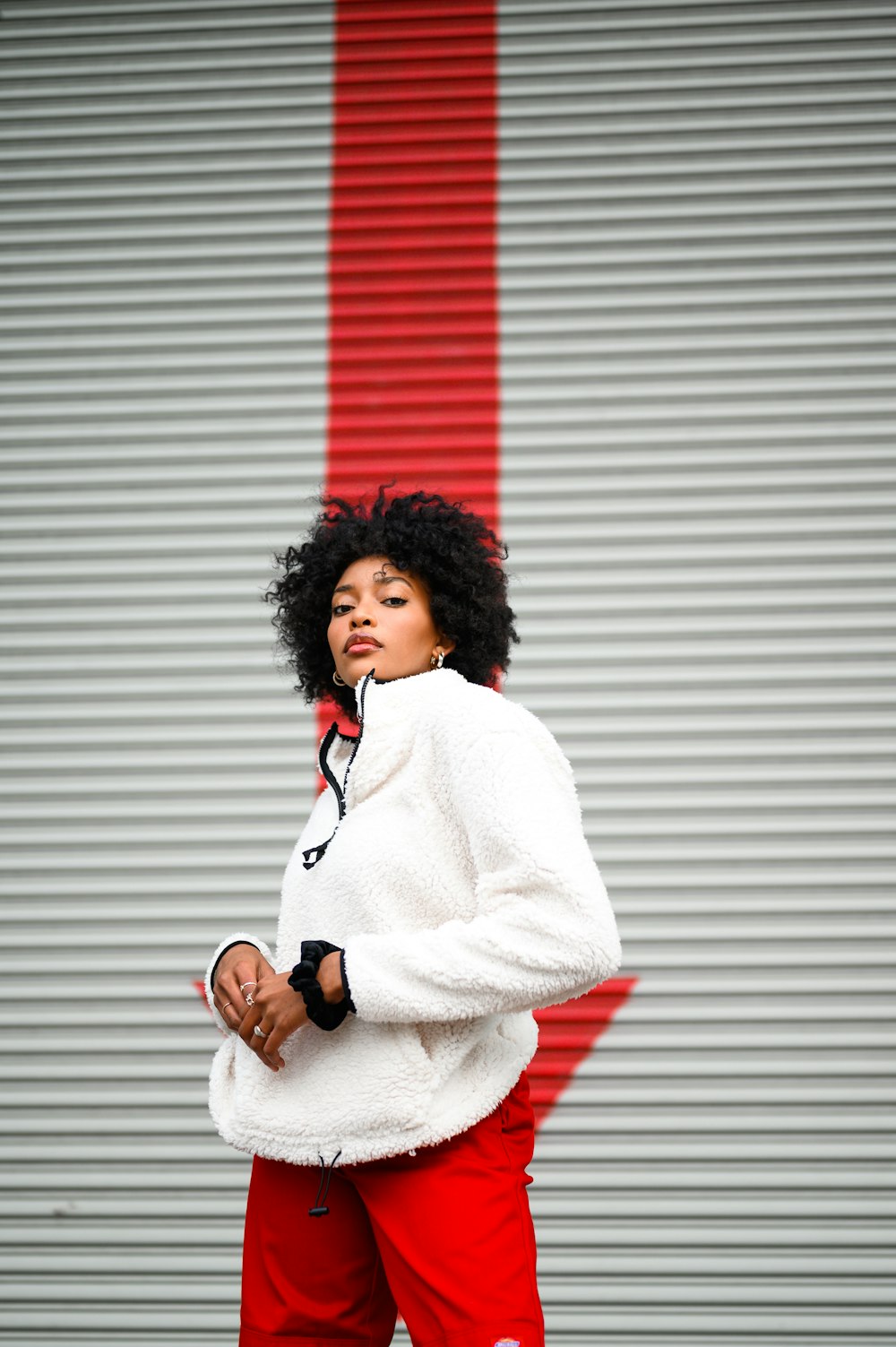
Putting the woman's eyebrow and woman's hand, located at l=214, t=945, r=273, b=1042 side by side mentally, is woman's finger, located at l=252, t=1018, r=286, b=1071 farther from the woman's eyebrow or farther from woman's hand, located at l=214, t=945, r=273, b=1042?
the woman's eyebrow

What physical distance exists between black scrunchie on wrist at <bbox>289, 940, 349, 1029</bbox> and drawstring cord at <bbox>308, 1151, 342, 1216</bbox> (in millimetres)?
197

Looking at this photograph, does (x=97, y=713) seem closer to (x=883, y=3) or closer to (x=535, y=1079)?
(x=535, y=1079)

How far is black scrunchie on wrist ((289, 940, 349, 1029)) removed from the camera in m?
1.38

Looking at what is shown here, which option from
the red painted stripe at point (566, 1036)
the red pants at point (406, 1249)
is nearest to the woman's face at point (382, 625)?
the red pants at point (406, 1249)

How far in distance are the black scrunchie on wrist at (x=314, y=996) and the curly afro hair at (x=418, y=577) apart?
0.73m

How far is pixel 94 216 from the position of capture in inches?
126

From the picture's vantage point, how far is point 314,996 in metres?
1.38

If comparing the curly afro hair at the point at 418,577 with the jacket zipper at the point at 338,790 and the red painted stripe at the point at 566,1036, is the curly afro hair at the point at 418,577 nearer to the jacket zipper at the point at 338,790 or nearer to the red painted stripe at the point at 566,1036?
the jacket zipper at the point at 338,790

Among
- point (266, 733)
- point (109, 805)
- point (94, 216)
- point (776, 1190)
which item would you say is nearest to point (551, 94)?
point (94, 216)

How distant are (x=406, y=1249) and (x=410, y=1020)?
0.33 metres

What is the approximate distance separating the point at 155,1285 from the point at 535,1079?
1.16 m

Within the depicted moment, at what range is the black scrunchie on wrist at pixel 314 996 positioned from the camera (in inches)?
54.2

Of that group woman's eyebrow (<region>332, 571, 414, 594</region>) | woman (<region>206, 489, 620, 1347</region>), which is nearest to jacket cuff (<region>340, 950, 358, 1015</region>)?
woman (<region>206, 489, 620, 1347</region>)

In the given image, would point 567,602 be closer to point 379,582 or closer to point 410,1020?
point 379,582
